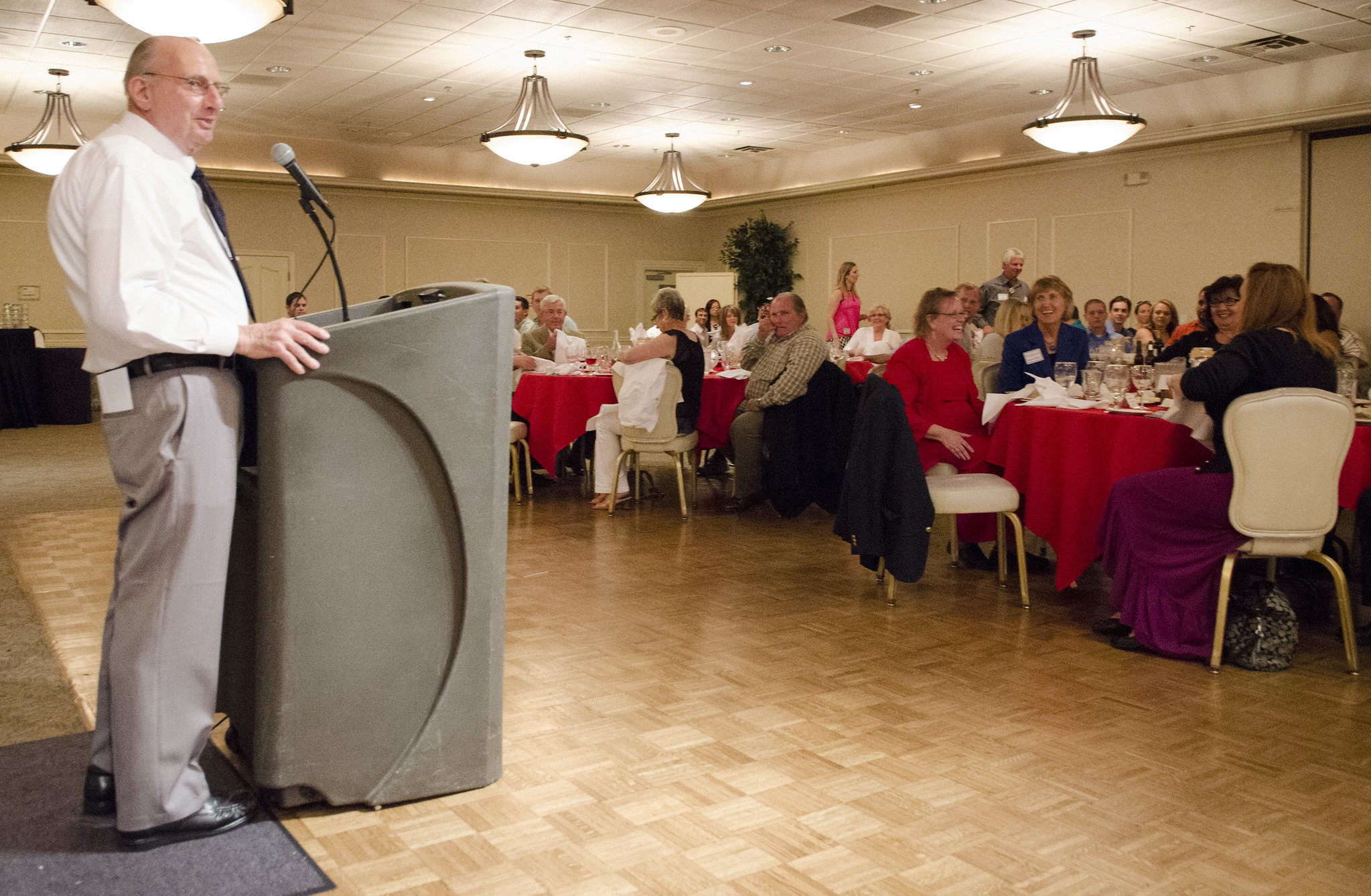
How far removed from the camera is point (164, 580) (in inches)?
79.2

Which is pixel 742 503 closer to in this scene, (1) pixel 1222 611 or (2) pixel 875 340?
(1) pixel 1222 611

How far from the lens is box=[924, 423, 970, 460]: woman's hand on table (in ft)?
15.0

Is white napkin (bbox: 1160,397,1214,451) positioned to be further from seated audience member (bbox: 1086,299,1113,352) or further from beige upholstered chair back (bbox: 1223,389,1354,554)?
seated audience member (bbox: 1086,299,1113,352)

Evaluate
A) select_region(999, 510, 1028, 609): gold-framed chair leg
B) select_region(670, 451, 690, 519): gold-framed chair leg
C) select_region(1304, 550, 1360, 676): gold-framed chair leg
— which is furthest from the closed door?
select_region(1304, 550, 1360, 676): gold-framed chair leg

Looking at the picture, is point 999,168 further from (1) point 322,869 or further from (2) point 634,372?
(1) point 322,869

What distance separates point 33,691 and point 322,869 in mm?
1507

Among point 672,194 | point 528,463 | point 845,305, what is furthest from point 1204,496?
point 672,194

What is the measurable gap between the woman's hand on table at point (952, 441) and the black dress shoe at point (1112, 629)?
97 cm

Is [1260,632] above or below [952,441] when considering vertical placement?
below

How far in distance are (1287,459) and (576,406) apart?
167 inches

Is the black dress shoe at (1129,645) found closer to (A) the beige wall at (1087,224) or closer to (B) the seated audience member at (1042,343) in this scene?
(B) the seated audience member at (1042,343)

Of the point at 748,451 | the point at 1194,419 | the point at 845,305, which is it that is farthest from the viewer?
the point at 845,305

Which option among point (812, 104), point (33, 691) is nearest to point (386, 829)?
point (33, 691)

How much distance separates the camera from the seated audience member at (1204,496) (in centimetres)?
346
